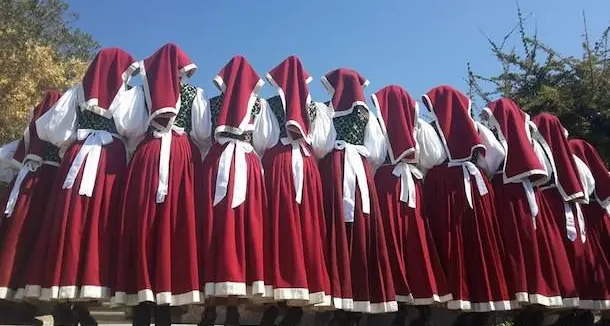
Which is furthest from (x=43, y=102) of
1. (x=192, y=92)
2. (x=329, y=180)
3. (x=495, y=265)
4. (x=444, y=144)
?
(x=495, y=265)

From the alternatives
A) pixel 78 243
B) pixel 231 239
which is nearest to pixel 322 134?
pixel 231 239

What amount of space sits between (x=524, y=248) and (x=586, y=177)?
41.3 inches

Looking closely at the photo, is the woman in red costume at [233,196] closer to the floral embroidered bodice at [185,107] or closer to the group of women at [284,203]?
the group of women at [284,203]

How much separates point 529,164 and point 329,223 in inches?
62.7

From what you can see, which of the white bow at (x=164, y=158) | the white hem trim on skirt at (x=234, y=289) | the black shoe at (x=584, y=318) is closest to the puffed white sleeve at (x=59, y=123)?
the white bow at (x=164, y=158)

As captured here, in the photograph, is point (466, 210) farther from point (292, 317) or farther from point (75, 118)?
point (75, 118)

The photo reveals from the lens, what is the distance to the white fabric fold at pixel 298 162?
420cm

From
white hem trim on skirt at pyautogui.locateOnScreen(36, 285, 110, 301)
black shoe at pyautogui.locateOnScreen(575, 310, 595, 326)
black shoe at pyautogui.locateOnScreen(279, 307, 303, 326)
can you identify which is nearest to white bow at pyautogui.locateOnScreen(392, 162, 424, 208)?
black shoe at pyautogui.locateOnScreen(279, 307, 303, 326)

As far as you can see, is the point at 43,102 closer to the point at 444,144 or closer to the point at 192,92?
the point at 192,92

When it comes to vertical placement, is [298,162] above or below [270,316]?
above

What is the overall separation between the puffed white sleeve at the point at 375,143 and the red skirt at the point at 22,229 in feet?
6.89

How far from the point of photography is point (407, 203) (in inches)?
182

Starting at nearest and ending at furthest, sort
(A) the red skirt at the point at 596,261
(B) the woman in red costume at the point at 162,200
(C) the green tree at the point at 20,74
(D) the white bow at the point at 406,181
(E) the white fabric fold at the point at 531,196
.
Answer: (B) the woman in red costume at the point at 162,200 < (D) the white bow at the point at 406,181 < (E) the white fabric fold at the point at 531,196 < (A) the red skirt at the point at 596,261 < (C) the green tree at the point at 20,74

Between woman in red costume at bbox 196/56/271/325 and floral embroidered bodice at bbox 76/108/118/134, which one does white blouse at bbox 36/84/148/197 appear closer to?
floral embroidered bodice at bbox 76/108/118/134
